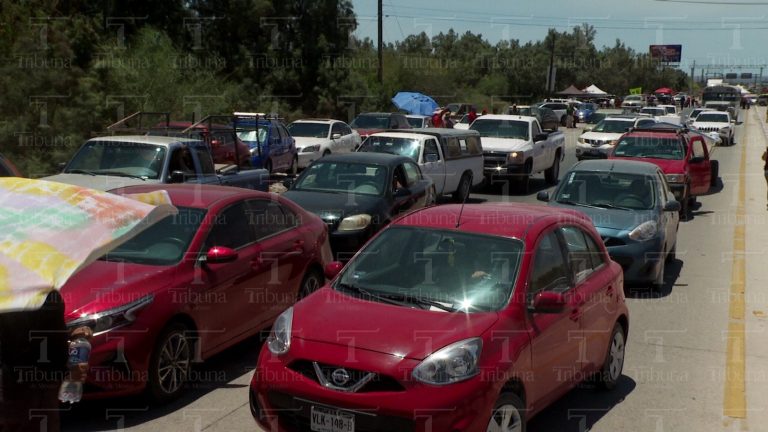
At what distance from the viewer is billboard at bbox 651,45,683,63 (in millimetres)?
147125

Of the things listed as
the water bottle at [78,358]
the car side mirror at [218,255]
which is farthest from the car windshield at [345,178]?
the water bottle at [78,358]

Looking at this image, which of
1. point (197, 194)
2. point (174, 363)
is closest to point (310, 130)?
point (197, 194)

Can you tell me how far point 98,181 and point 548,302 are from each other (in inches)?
313

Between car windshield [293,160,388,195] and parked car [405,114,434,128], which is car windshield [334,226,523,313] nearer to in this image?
car windshield [293,160,388,195]

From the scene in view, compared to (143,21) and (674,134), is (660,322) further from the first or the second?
(143,21)

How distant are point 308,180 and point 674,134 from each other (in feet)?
32.7

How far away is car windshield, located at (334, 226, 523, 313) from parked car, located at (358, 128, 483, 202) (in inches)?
413

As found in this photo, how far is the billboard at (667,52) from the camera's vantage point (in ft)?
483

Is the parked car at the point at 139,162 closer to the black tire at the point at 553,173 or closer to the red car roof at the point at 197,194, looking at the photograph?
the red car roof at the point at 197,194

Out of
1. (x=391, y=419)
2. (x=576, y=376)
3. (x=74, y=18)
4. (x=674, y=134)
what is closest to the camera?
(x=391, y=419)

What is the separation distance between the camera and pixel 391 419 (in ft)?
16.3

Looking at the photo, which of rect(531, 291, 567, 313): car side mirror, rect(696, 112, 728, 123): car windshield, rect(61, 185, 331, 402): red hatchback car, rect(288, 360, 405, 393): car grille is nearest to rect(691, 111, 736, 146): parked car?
rect(696, 112, 728, 123): car windshield

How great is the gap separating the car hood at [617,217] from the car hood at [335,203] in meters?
3.02

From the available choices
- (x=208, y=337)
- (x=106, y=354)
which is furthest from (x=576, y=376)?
(x=106, y=354)
